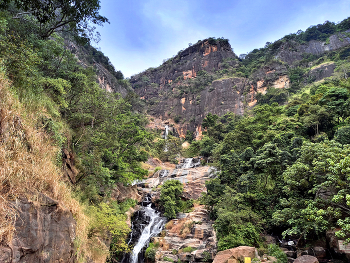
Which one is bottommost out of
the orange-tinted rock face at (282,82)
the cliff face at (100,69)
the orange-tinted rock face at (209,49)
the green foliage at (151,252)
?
the green foliage at (151,252)

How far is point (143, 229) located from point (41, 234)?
14.7 m

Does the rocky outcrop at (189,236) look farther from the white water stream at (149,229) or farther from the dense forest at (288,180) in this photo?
the dense forest at (288,180)

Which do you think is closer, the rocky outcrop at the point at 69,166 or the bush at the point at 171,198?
the rocky outcrop at the point at 69,166

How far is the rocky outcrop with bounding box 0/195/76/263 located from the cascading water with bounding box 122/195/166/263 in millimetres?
10613

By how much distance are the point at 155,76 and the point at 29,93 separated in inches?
3208

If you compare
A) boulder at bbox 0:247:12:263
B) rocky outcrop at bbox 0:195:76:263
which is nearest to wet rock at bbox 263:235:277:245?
rocky outcrop at bbox 0:195:76:263

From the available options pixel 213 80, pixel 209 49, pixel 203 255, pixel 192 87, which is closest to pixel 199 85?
pixel 192 87

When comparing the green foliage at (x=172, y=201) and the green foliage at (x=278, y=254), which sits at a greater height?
the green foliage at (x=172, y=201)

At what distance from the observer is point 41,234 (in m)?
4.31

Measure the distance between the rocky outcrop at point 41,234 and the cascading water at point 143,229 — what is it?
10613mm

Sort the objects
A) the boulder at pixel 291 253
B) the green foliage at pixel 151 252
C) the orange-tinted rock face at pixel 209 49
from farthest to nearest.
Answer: the orange-tinted rock face at pixel 209 49, the green foliage at pixel 151 252, the boulder at pixel 291 253

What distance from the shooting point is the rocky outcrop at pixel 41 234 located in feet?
12.1

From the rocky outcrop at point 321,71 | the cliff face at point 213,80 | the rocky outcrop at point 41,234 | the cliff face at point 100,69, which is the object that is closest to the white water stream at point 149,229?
the rocky outcrop at point 41,234

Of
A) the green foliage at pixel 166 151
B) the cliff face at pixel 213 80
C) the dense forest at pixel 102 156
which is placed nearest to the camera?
the dense forest at pixel 102 156
